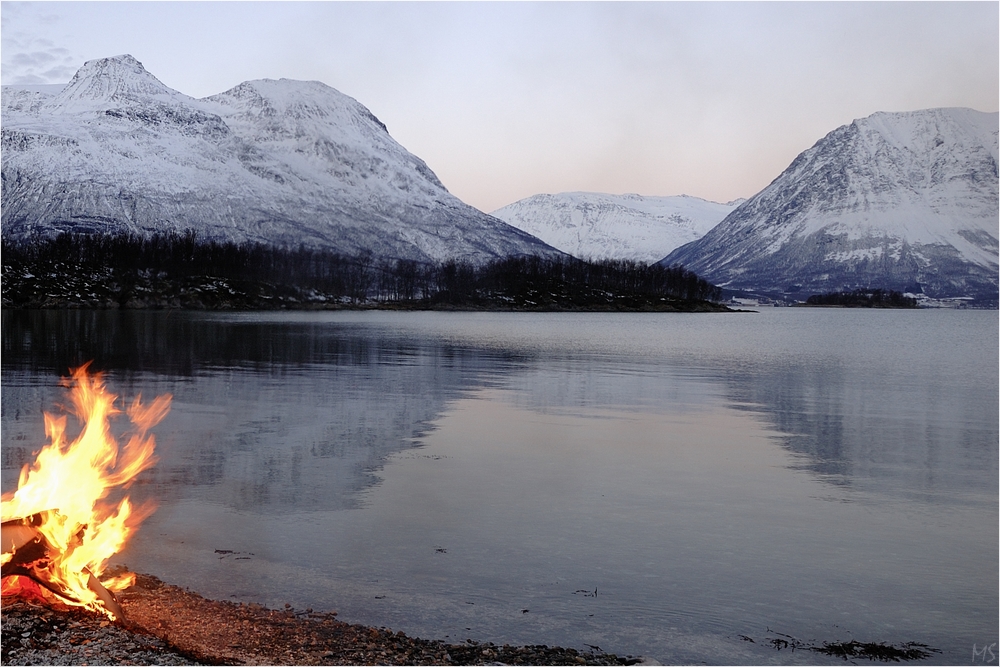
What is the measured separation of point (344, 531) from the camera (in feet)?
57.7

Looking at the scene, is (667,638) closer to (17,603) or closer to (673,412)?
→ (17,603)

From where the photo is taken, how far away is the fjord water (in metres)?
13.4

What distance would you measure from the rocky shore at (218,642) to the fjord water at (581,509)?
61 cm

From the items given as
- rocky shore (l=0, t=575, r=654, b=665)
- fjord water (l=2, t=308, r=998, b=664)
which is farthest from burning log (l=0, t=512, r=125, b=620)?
fjord water (l=2, t=308, r=998, b=664)

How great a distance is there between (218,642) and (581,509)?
33.2 feet

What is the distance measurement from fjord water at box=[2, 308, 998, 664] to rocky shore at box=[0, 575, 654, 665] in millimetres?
614

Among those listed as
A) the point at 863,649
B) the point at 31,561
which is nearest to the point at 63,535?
the point at 31,561

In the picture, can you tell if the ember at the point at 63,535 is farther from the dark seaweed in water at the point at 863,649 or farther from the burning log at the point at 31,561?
the dark seaweed in water at the point at 863,649

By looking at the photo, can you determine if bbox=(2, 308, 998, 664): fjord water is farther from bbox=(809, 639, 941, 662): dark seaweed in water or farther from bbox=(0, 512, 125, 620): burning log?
bbox=(0, 512, 125, 620): burning log

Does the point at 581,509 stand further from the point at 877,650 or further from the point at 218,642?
the point at 218,642

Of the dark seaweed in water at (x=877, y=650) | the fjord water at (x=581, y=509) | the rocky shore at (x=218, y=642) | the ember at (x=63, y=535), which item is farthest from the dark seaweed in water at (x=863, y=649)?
the ember at (x=63, y=535)

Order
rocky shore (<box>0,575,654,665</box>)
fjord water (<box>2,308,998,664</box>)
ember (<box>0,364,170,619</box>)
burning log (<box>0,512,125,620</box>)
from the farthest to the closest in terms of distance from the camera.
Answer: fjord water (<box>2,308,998,664</box>), ember (<box>0,364,170,619</box>), burning log (<box>0,512,125,620</box>), rocky shore (<box>0,575,654,665</box>)

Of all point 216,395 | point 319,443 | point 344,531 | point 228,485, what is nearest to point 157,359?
point 216,395

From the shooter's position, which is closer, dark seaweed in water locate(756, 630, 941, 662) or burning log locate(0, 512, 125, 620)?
burning log locate(0, 512, 125, 620)
